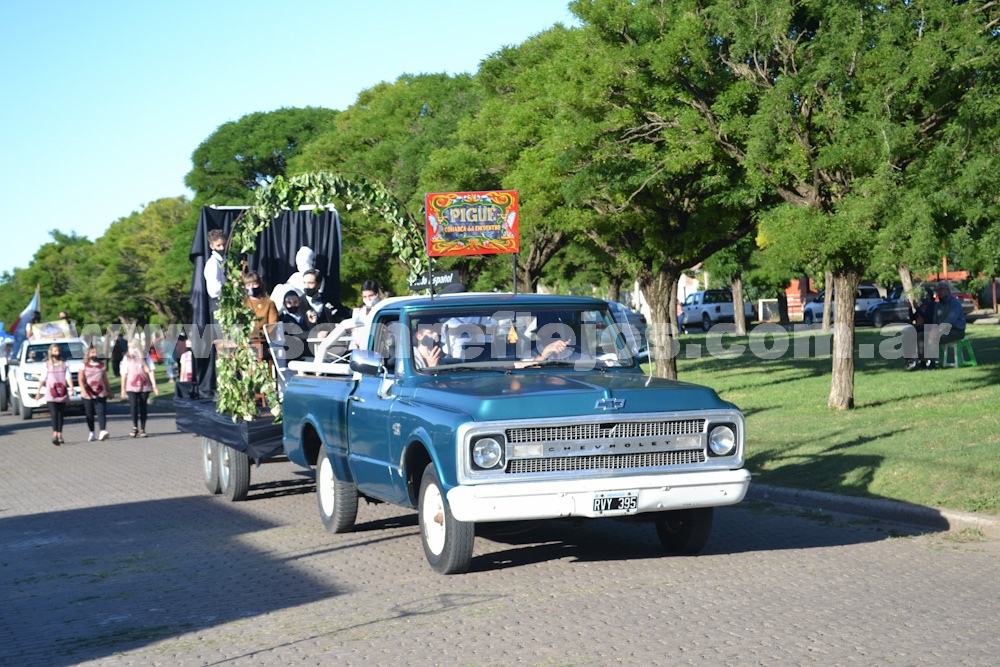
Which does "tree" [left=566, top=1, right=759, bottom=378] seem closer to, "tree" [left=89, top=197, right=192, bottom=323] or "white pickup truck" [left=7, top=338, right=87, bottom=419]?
"white pickup truck" [left=7, top=338, right=87, bottom=419]

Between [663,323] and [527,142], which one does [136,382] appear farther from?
[663,323]

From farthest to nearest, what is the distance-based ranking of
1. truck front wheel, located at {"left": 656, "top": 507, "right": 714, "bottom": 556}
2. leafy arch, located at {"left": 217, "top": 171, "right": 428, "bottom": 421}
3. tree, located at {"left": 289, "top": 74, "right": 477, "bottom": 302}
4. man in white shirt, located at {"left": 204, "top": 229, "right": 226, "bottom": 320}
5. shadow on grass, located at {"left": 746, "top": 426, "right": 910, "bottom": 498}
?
1. tree, located at {"left": 289, "top": 74, "right": 477, "bottom": 302}
2. man in white shirt, located at {"left": 204, "top": 229, "right": 226, "bottom": 320}
3. leafy arch, located at {"left": 217, "top": 171, "right": 428, "bottom": 421}
4. shadow on grass, located at {"left": 746, "top": 426, "right": 910, "bottom": 498}
5. truck front wheel, located at {"left": 656, "top": 507, "right": 714, "bottom": 556}

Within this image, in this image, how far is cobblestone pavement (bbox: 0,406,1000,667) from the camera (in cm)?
685

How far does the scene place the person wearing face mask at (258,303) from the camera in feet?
49.0

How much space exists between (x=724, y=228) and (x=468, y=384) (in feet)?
56.0

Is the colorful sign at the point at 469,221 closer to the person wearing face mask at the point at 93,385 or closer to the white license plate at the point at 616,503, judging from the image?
the person wearing face mask at the point at 93,385

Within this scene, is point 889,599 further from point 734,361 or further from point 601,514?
point 734,361

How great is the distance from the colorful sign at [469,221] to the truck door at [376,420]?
36.7 ft

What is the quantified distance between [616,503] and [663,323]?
17.7 meters

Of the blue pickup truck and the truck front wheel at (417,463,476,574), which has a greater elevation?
the blue pickup truck

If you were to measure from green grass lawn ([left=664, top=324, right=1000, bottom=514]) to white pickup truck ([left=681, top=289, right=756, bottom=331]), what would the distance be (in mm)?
40846

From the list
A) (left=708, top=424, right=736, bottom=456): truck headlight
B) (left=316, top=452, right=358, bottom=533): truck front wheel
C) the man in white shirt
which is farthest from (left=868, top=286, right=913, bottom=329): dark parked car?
(left=708, top=424, right=736, bottom=456): truck headlight

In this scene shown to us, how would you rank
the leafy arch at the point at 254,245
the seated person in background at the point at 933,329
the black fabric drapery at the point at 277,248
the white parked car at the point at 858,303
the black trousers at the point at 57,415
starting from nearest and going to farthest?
the leafy arch at the point at 254,245 < the black fabric drapery at the point at 277,248 < the black trousers at the point at 57,415 < the seated person in background at the point at 933,329 < the white parked car at the point at 858,303

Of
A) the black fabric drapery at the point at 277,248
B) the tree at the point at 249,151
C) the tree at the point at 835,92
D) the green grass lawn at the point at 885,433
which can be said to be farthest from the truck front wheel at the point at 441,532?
the tree at the point at 249,151
